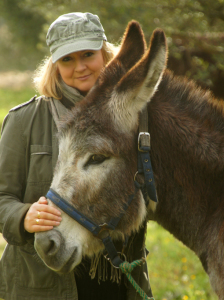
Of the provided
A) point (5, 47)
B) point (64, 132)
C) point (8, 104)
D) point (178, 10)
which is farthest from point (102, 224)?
point (5, 47)

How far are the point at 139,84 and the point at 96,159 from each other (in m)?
0.49

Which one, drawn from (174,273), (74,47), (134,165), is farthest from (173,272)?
(74,47)

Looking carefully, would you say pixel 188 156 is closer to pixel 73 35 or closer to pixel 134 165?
pixel 134 165

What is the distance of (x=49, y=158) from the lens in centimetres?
220

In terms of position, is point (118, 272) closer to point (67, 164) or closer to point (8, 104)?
point (67, 164)

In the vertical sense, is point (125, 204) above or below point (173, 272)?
above

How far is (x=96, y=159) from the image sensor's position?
1944mm

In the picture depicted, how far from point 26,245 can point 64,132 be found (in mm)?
791

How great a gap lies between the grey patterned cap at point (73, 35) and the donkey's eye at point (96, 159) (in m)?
0.71

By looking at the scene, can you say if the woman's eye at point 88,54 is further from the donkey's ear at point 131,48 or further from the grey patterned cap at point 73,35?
the donkey's ear at point 131,48

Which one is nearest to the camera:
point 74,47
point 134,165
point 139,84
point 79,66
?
point 139,84

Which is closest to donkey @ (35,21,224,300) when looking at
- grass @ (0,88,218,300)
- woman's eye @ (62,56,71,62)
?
woman's eye @ (62,56,71,62)

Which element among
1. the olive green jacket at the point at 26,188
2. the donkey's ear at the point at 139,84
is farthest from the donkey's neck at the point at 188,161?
the olive green jacket at the point at 26,188

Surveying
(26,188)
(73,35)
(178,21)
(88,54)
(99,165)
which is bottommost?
(26,188)
